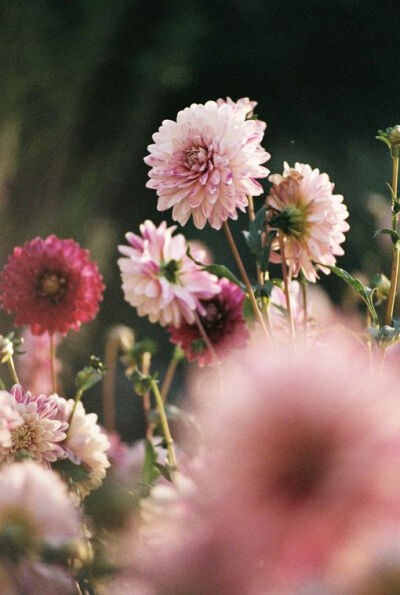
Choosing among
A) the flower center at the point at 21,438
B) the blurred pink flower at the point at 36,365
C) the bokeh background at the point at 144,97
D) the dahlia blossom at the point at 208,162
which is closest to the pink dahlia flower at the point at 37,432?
the flower center at the point at 21,438

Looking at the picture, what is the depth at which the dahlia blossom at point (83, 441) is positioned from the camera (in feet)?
1.15

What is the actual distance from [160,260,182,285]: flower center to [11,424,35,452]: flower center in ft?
0.55

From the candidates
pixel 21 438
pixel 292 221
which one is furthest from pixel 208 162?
pixel 21 438

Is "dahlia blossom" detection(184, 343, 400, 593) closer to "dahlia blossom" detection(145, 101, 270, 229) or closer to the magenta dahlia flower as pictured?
"dahlia blossom" detection(145, 101, 270, 229)

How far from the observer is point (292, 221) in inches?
13.9

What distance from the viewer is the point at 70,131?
2443 mm

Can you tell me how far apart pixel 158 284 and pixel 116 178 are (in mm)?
2035

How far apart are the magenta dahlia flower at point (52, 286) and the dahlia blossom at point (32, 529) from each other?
338 mm

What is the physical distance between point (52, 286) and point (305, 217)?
189mm

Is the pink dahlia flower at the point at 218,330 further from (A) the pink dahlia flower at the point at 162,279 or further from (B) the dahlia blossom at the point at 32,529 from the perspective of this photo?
(B) the dahlia blossom at the point at 32,529

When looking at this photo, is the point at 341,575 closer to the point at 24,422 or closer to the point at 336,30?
the point at 24,422

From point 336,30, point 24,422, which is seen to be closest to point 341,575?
point 24,422

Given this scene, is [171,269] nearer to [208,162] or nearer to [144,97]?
[208,162]

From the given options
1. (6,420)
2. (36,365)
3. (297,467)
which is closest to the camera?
(297,467)
